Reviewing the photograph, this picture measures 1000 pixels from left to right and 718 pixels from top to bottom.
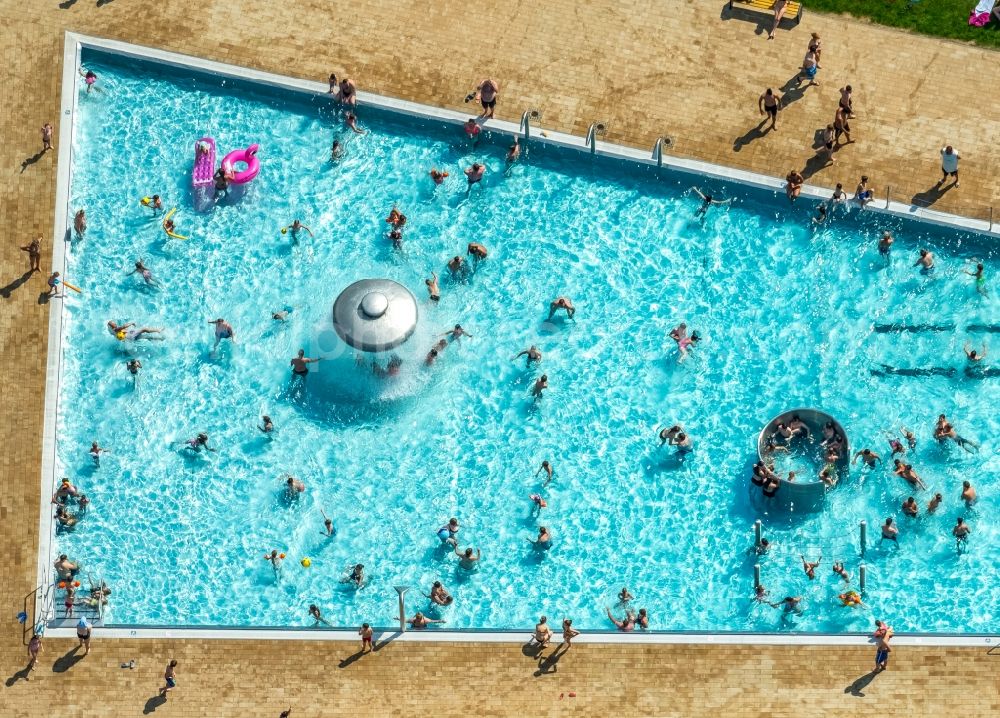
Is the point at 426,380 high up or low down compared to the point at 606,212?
down

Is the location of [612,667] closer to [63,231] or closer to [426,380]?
[426,380]

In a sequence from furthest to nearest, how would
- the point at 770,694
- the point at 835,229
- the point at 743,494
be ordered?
the point at 835,229, the point at 743,494, the point at 770,694

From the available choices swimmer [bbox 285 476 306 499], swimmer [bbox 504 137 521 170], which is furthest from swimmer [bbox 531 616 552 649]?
swimmer [bbox 504 137 521 170]

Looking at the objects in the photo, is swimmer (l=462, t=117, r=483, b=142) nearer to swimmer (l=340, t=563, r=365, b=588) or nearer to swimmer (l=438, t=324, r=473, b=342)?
swimmer (l=438, t=324, r=473, b=342)

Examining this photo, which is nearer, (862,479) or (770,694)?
(770,694)

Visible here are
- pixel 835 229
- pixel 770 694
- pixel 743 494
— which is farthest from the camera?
pixel 835 229

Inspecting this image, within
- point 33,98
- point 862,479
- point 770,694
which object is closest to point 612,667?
point 770,694
